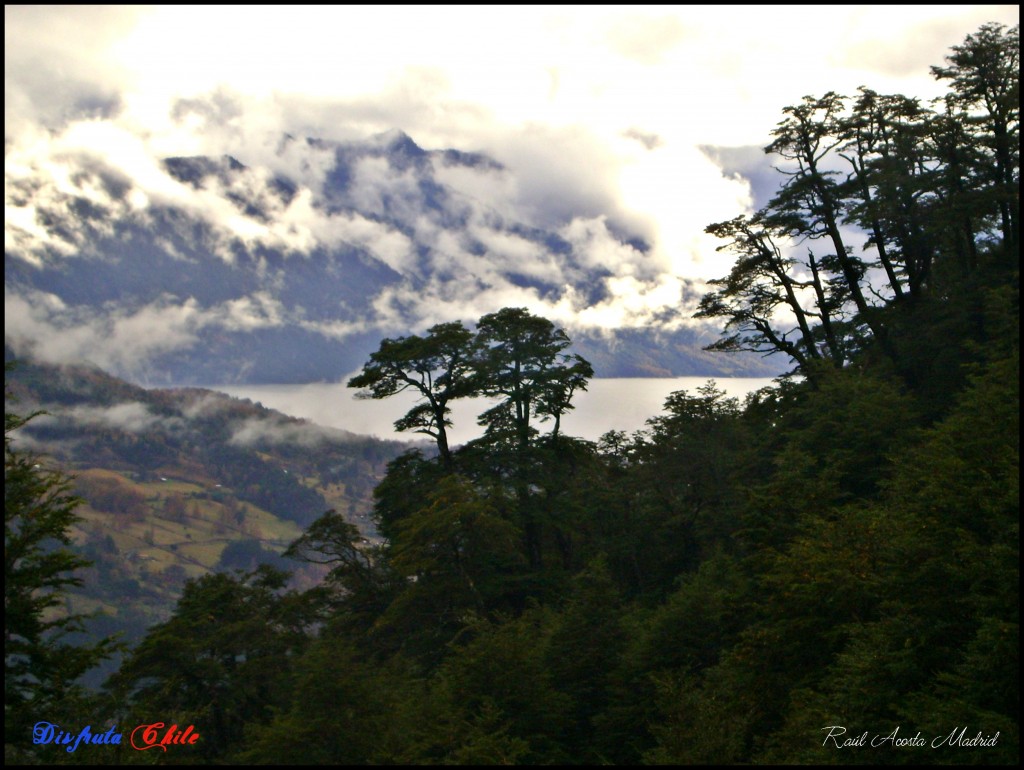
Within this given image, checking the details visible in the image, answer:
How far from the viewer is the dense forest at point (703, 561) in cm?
1170

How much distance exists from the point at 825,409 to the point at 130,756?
21.0 meters

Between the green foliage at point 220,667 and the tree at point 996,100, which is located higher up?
the tree at point 996,100

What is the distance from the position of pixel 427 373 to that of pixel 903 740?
2238 cm

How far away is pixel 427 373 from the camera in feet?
96.4

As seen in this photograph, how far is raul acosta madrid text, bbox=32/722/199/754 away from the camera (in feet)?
40.9

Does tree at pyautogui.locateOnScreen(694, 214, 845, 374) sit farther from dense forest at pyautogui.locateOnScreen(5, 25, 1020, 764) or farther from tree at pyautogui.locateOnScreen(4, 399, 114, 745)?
tree at pyautogui.locateOnScreen(4, 399, 114, 745)

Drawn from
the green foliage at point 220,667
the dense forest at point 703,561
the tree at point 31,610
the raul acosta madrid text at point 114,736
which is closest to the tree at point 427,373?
the dense forest at point 703,561

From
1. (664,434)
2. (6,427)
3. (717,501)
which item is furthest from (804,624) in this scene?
(664,434)

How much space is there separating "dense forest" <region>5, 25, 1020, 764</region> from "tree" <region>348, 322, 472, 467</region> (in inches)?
4.8

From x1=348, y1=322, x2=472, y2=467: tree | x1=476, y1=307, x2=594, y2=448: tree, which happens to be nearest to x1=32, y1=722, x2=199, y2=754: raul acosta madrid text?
x1=348, y1=322, x2=472, y2=467: tree

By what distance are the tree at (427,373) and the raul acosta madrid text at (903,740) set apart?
20.4 meters

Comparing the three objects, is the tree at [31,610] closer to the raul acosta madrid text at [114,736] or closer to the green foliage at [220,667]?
the raul acosta madrid text at [114,736]

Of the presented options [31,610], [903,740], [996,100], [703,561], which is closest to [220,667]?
[31,610]

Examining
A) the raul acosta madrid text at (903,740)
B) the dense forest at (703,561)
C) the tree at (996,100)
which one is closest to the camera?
the raul acosta madrid text at (903,740)
